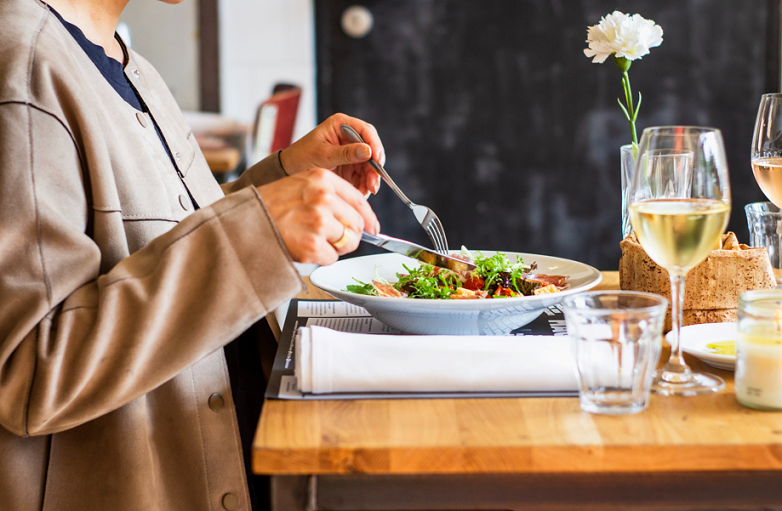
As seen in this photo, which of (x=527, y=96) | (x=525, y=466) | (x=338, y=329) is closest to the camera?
(x=525, y=466)

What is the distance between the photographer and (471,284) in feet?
3.04

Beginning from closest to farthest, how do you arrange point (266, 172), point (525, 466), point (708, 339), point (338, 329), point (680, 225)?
point (525, 466) → point (680, 225) → point (708, 339) → point (338, 329) → point (266, 172)

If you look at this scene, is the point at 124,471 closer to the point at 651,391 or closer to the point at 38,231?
the point at 38,231

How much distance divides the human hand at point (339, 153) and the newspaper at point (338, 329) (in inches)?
9.6

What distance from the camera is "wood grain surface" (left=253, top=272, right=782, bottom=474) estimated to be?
541mm

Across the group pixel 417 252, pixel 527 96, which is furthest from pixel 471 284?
pixel 527 96

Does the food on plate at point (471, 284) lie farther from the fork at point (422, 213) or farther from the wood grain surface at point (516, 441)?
the wood grain surface at point (516, 441)

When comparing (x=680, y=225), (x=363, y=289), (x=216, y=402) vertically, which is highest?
(x=680, y=225)

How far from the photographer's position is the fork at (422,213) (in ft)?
3.43

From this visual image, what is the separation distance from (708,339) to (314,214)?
47 cm

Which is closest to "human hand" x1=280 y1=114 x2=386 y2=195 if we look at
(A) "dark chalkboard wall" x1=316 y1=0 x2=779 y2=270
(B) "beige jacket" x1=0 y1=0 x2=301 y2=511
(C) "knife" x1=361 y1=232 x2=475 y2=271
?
(C) "knife" x1=361 y1=232 x2=475 y2=271

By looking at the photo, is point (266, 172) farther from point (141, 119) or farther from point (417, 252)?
point (417, 252)

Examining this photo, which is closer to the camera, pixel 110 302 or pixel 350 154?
pixel 110 302

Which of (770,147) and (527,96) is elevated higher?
(527,96)
